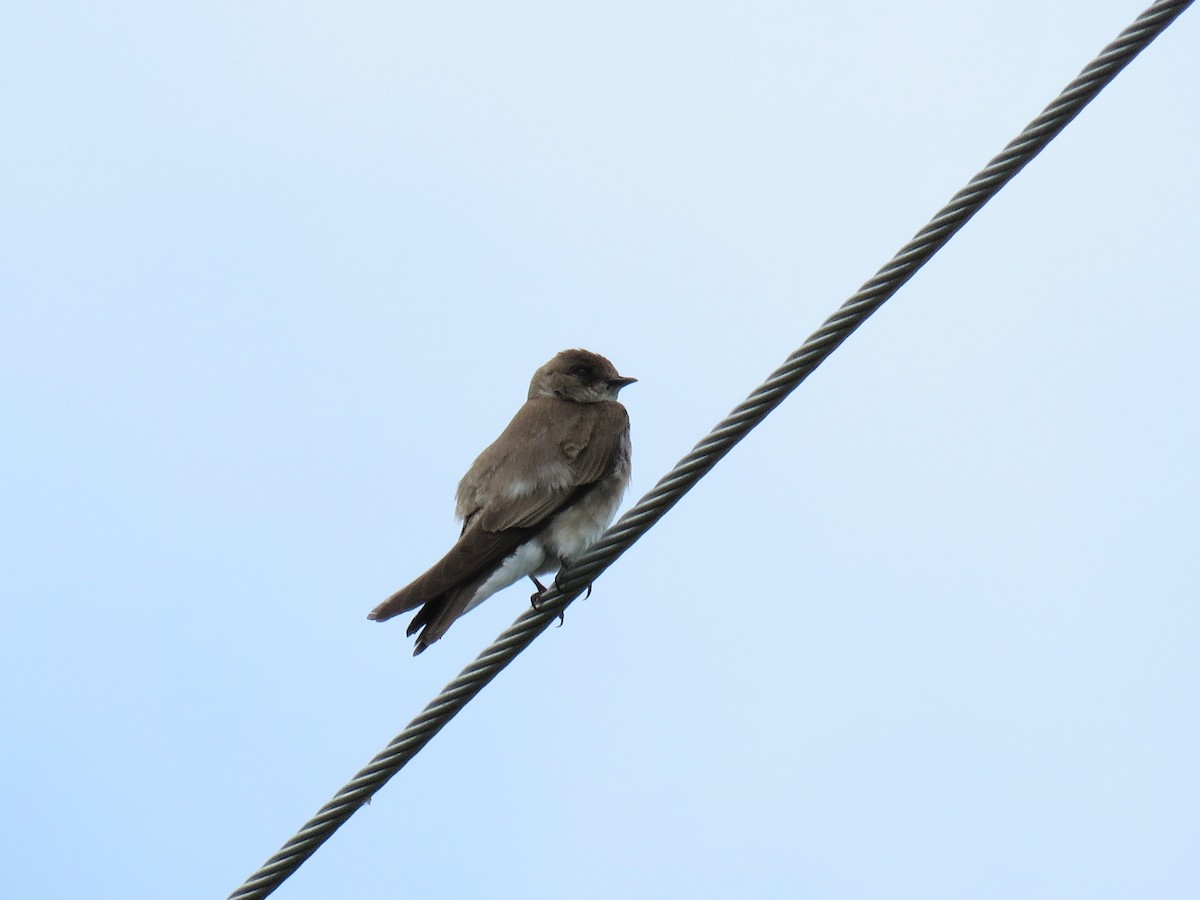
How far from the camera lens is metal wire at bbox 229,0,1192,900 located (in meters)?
3.57

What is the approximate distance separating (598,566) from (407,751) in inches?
34.5

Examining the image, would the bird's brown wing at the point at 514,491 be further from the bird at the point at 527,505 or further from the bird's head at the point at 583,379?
the bird's head at the point at 583,379

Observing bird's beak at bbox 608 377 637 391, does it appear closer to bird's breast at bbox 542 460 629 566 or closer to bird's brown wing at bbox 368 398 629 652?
bird's brown wing at bbox 368 398 629 652

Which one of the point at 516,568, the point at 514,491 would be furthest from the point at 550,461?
the point at 516,568

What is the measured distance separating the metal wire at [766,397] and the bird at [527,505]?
99 centimetres

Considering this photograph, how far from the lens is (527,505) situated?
18.7ft

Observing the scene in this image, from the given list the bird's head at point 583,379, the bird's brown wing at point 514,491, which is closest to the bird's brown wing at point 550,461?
the bird's brown wing at point 514,491

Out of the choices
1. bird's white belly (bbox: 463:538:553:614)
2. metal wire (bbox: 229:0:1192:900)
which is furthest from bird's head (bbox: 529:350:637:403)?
metal wire (bbox: 229:0:1192:900)

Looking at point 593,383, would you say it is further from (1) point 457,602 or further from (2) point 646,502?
(2) point 646,502

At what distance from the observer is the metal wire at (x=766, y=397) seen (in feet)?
11.7

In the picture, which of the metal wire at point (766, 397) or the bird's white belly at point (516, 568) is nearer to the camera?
the metal wire at point (766, 397)

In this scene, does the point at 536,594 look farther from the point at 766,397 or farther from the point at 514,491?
the point at 766,397

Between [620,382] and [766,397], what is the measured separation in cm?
317

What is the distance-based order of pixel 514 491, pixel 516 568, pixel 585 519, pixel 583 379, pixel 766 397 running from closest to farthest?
pixel 766 397 < pixel 516 568 < pixel 514 491 < pixel 585 519 < pixel 583 379
